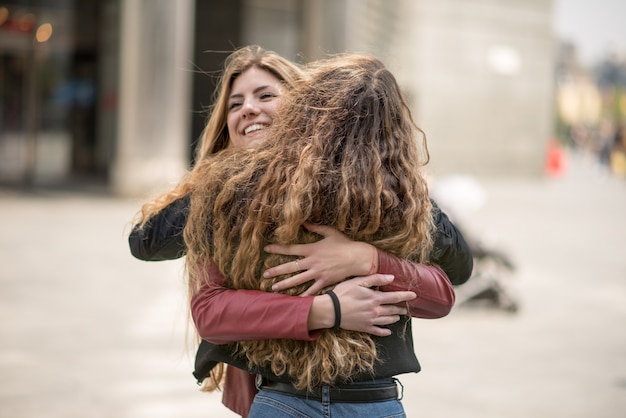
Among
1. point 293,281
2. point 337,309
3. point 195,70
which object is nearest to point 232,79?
point 293,281

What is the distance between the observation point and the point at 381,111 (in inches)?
83.4

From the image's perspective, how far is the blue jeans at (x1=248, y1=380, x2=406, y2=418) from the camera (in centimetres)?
212

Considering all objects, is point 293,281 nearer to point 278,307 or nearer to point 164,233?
point 278,307

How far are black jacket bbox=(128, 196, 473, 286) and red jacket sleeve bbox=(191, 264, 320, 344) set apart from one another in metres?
0.25

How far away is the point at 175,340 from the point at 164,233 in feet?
13.5

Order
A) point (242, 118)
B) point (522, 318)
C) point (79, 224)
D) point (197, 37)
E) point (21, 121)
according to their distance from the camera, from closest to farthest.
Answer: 1. point (242, 118)
2. point (522, 318)
3. point (79, 224)
4. point (21, 121)
5. point (197, 37)

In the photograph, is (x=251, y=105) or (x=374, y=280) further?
(x=251, y=105)

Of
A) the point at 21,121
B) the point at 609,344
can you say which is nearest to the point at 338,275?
the point at 609,344

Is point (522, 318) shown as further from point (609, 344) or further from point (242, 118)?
point (242, 118)

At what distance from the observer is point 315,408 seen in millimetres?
2133

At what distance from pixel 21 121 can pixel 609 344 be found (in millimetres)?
14192

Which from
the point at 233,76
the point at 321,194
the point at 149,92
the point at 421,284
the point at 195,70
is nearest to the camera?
the point at 321,194

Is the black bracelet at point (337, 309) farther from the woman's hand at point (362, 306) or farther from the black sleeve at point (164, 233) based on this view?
the black sleeve at point (164, 233)

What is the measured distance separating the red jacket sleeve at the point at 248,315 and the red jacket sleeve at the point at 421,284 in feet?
0.80
